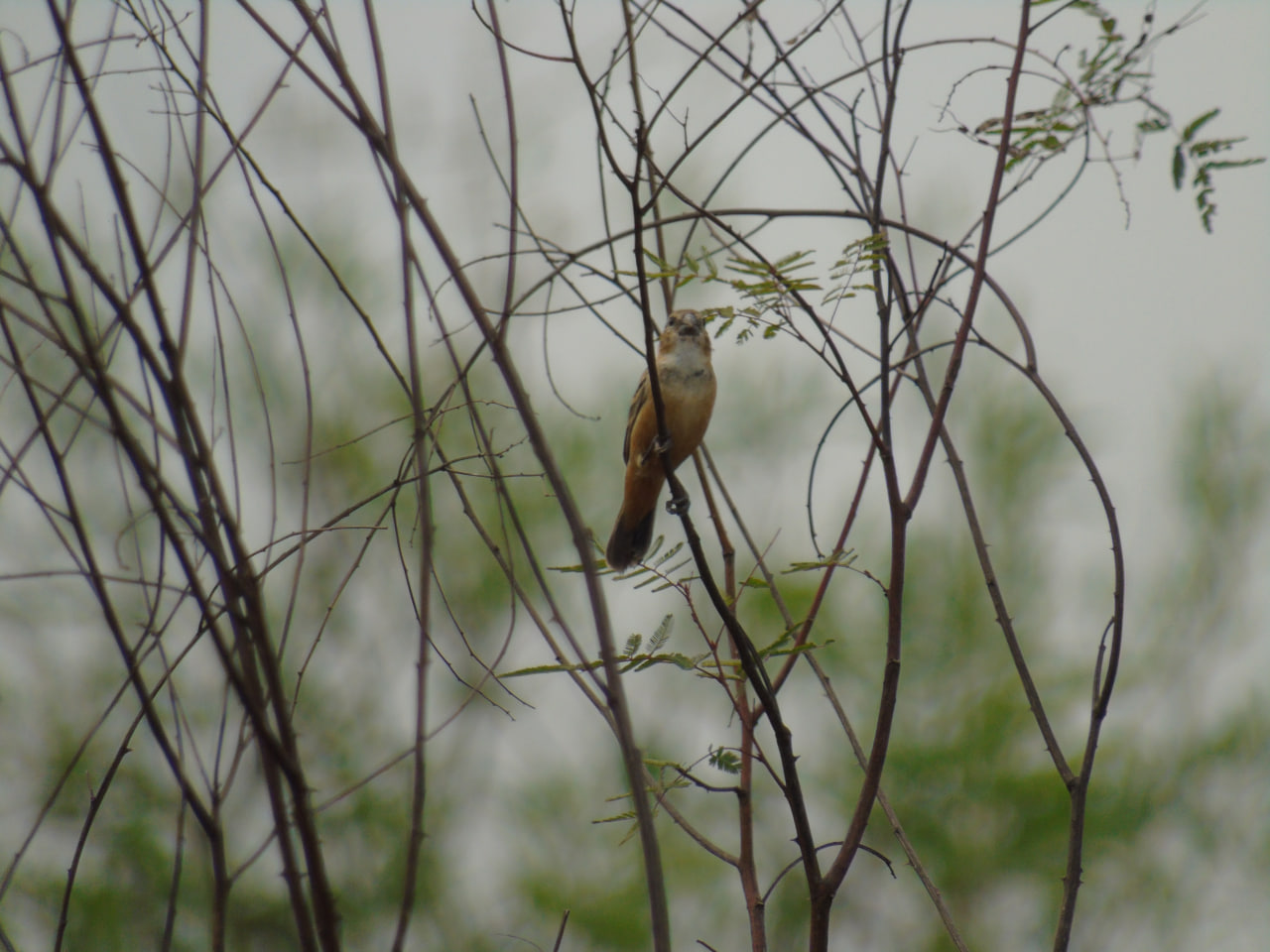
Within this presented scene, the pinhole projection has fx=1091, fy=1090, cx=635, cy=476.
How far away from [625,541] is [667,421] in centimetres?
81

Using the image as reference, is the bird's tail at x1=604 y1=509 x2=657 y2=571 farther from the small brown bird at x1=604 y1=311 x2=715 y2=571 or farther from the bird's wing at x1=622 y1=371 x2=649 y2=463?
the bird's wing at x1=622 y1=371 x2=649 y2=463

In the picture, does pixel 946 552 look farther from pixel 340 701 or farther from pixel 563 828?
pixel 340 701

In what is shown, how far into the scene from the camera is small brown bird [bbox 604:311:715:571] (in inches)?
180

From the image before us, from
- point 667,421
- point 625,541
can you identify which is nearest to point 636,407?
point 625,541

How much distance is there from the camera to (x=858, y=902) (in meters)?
12.0

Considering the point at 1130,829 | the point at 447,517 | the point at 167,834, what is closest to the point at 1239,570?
the point at 1130,829

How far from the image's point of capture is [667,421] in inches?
175

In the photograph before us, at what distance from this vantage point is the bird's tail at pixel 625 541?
5.01m

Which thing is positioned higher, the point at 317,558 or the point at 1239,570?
the point at 1239,570

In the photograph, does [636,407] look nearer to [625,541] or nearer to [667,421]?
[625,541]

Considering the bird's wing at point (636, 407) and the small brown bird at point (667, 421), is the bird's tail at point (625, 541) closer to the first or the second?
the small brown bird at point (667, 421)

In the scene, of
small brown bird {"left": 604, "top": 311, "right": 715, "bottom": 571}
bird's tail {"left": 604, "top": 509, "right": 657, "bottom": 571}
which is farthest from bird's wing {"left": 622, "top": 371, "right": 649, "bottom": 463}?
bird's tail {"left": 604, "top": 509, "right": 657, "bottom": 571}

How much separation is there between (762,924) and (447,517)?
11356 millimetres

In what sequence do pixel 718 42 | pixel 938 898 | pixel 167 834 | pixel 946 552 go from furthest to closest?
pixel 946 552 < pixel 167 834 < pixel 938 898 < pixel 718 42
